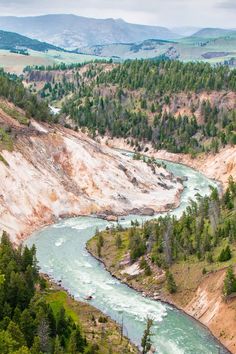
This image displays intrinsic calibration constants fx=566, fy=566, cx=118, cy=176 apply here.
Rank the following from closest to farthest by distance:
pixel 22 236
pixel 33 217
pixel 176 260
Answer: pixel 176 260 < pixel 22 236 < pixel 33 217

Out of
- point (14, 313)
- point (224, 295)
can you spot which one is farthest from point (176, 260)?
point (14, 313)

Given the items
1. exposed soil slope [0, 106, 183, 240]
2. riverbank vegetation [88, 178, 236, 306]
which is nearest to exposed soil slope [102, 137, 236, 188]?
exposed soil slope [0, 106, 183, 240]

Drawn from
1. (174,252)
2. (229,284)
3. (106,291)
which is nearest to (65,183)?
(174,252)

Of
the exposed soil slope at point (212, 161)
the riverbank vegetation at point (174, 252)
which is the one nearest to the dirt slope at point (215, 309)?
the riverbank vegetation at point (174, 252)

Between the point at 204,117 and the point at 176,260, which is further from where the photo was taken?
the point at 204,117

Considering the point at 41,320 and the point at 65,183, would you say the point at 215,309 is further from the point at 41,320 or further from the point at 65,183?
the point at 65,183

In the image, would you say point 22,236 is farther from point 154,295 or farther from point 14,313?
point 14,313
